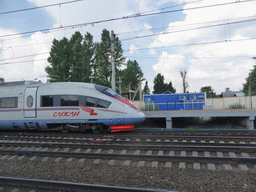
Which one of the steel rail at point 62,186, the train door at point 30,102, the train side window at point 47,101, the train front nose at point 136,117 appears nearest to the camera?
the steel rail at point 62,186

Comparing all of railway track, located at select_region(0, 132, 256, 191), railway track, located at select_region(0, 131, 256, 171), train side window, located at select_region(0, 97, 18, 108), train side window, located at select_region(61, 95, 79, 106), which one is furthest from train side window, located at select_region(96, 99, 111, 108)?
train side window, located at select_region(0, 97, 18, 108)

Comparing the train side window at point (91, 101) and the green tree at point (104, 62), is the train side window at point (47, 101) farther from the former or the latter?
the green tree at point (104, 62)

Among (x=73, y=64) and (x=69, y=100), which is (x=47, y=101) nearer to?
(x=69, y=100)

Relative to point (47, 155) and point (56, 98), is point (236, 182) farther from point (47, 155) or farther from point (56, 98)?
point (56, 98)

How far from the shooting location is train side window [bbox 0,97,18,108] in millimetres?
10668

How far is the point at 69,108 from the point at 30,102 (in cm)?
247

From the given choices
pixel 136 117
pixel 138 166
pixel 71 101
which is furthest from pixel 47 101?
pixel 138 166

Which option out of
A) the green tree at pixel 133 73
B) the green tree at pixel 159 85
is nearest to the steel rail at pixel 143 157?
the green tree at pixel 133 73

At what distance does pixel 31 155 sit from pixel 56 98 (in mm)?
4219

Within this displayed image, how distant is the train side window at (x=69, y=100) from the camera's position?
31.5 feet

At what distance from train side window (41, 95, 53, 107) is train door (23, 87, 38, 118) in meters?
0.50

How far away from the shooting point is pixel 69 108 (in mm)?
9648

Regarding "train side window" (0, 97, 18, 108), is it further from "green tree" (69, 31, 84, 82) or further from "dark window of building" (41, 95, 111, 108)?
"green tree" (69, 31, 84, 82)

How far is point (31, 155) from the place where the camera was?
611cm
